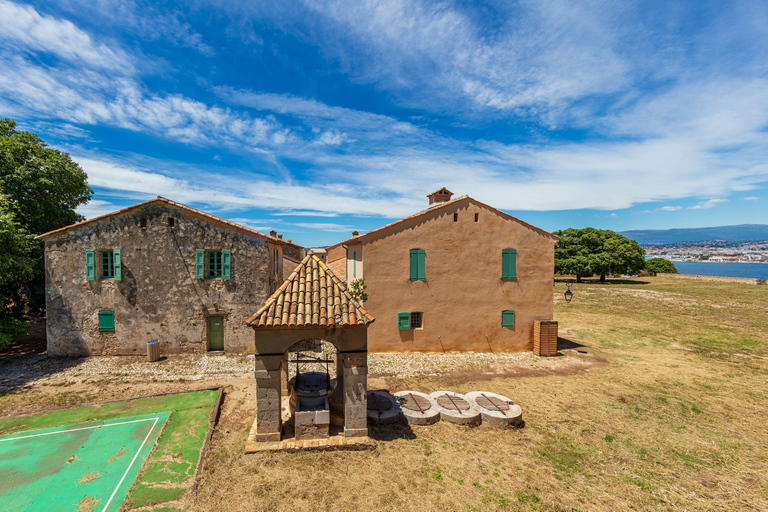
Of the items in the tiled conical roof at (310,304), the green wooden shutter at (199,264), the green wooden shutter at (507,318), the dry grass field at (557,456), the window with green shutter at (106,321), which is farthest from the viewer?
the green wooden shutter at (507,318)

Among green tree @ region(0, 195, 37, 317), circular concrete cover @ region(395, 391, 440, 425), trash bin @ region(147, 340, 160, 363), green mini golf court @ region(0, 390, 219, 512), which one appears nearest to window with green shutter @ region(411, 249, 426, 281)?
circular concrete cover @ region(395, 391, 440, 425)

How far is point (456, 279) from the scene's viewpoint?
16.2m

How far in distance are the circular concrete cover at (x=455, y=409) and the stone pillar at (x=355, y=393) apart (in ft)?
9.39

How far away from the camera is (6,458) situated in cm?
754

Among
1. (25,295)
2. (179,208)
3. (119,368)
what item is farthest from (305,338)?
(25,295)

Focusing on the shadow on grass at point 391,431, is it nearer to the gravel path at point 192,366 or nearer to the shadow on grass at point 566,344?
the gravel path at point 192,366

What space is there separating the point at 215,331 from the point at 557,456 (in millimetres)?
15092

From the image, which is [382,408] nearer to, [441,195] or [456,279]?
[456,279]

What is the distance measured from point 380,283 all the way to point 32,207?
18605mm

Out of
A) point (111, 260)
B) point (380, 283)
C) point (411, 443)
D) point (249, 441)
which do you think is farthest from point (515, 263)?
point (111, 260)

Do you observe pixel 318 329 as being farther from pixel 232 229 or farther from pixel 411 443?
pixel 232 229

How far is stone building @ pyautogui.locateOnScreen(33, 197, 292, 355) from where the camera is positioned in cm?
1450

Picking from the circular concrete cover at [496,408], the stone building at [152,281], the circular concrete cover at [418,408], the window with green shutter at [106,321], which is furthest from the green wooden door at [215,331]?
the circular concrete cover at [496,408]

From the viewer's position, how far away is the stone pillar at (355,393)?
25.8 ft
